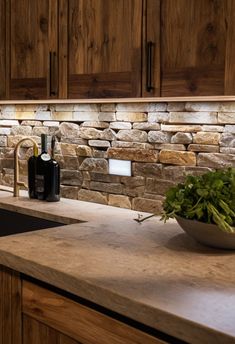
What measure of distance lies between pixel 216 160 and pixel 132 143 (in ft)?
1.60

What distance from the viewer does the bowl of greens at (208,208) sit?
5.11 feet

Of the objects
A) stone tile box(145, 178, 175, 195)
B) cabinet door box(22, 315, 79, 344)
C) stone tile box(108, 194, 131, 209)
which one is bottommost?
cabinet door box(22, 315, 79, 344)

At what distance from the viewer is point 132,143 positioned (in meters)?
2.46

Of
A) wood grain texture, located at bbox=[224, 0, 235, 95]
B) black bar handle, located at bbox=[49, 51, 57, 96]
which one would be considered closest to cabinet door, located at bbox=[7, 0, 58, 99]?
black bar handle, located at bbox=[49, 51, 57, 96]

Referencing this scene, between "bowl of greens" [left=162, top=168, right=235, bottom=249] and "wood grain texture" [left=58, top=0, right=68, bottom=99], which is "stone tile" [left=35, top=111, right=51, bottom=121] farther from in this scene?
"bowl of greens" [left=162, top=168, right=235, bottom=249]

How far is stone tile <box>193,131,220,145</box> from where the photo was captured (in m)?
2.12

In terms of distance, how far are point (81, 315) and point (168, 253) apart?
367 mm

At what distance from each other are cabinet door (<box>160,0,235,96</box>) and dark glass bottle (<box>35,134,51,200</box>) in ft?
3.01

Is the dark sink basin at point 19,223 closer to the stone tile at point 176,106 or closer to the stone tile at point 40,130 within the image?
the stone tile at point 40,130

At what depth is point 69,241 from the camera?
5.73 feet

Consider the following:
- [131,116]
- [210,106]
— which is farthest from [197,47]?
[131,116]

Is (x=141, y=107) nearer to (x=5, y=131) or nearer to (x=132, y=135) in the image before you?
(x=132, y=135)

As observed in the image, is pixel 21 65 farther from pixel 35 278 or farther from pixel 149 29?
pixel 35 278

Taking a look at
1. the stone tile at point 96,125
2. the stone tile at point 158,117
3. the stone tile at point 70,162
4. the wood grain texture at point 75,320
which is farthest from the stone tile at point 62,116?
the wood grain texture at point 75,320
